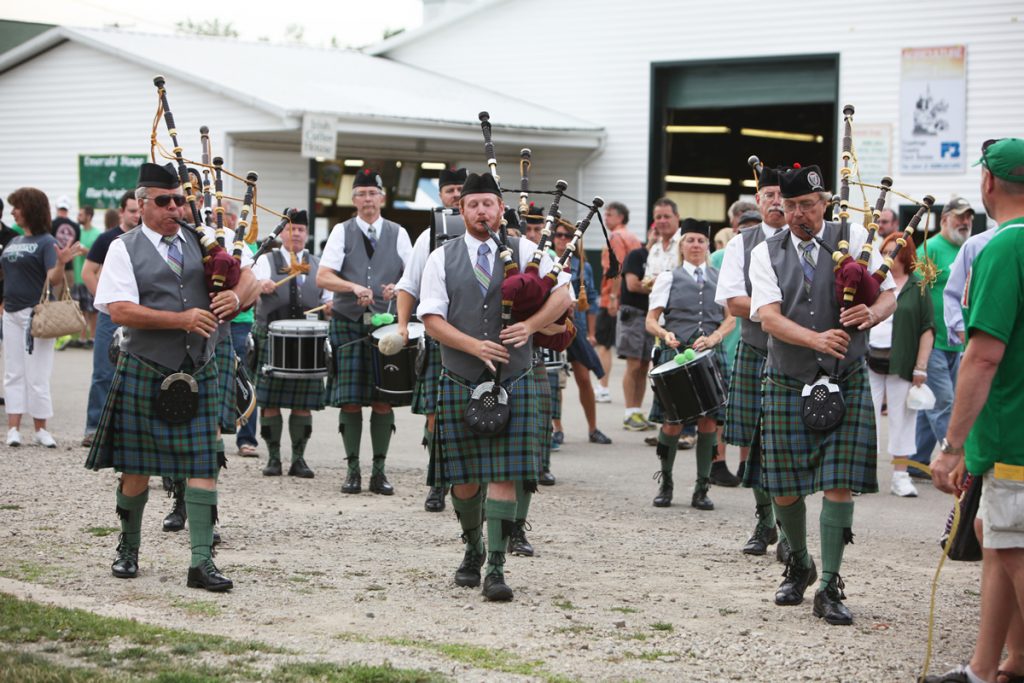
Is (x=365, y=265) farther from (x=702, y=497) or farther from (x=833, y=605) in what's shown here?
(x=833, y=605)

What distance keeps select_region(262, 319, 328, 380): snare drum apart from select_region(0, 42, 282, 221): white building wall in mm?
8983

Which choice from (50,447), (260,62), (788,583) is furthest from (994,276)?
(260,62)

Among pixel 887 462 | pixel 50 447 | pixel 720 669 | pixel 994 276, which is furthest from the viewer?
pixel 887 462

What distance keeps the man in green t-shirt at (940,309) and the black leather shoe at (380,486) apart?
371 cm

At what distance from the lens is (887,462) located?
10.5 metres

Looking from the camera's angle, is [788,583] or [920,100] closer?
[788,583]

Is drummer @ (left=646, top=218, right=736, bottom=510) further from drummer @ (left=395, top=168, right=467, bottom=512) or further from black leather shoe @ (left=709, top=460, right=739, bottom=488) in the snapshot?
drummer @ (left=395, top=168, right=467, bottom=512)

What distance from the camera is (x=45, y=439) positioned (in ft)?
32.1

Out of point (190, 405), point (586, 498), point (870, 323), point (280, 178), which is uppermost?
point (280, 178)

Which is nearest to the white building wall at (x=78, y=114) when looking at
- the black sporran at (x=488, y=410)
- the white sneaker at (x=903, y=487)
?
the white sneaker at (x=903, y=487)

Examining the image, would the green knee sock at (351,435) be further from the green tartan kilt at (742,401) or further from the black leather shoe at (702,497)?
the green tartan kilt at (742,401)

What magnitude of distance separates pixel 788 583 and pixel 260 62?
1570 centimetres

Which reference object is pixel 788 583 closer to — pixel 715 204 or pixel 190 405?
pixel 190 405

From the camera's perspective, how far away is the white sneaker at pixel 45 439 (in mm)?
9773
